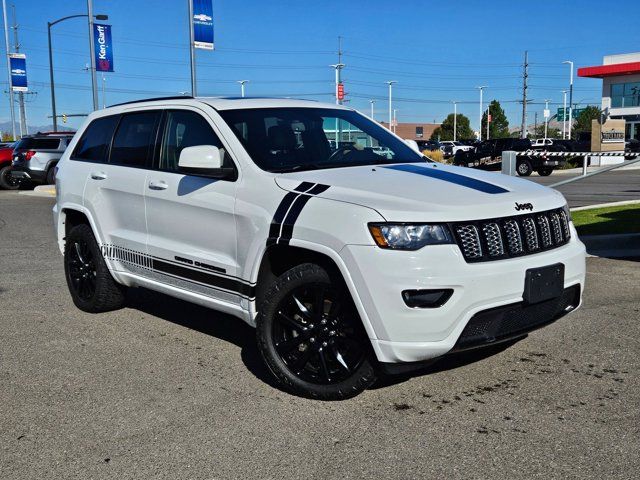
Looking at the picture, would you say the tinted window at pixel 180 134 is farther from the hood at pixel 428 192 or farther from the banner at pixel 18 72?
the banner at pixel 18 72

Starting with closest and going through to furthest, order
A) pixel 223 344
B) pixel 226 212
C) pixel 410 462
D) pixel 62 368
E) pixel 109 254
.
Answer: pixel 410 462, pixel 226 212, pixel 62 368, pixel 223 344, pixel 109 254

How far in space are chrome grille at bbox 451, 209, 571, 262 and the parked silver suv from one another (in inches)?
805

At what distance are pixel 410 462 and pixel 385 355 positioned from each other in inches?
23.7

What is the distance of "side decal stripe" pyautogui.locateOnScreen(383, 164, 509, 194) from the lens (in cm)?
418

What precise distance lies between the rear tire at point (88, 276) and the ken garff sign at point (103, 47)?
23.0m

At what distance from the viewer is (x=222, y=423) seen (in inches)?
151

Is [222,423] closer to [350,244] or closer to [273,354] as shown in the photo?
[273,354]

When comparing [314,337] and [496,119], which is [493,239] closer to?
[314,337]

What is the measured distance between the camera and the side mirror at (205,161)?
4.46 metres

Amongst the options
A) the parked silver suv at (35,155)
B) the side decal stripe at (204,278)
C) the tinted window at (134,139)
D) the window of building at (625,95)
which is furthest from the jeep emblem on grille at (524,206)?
the window of building at (625,95)

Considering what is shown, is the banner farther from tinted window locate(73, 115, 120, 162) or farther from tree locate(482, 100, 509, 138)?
tree locate(482, 100, 509, 138)

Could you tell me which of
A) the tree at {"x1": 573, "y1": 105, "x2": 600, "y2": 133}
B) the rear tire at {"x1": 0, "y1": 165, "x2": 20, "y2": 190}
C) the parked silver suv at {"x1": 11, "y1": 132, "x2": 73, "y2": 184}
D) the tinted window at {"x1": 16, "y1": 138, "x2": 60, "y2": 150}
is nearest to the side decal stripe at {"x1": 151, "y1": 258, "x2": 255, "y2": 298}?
the parked silver suv at {"x1": 11, "y1": 132, "x2": 73, "y2": 184}

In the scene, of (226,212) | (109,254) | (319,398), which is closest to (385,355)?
(319,398)

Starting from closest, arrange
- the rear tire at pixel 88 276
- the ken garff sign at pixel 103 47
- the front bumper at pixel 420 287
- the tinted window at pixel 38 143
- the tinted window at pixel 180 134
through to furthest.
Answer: the front bumper at pixel 420 287 < the tinted window at pixel 180 134 < the rear tire at pixel 88 276 < the tinted window at pixel 38 143 < the ken garff sign at pixel 103 47
